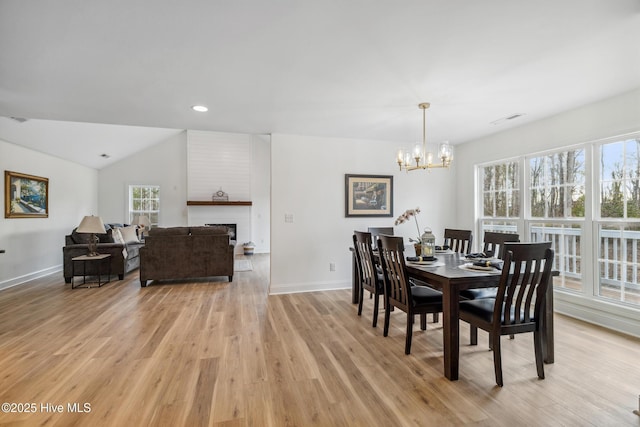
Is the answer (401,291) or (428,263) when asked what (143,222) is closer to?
(401,291)

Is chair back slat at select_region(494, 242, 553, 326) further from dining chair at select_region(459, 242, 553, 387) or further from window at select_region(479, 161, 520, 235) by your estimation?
window at select_region(479, 161, 520, 235)

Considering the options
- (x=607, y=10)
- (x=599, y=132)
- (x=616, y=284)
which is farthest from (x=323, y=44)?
(x=616, y=284)

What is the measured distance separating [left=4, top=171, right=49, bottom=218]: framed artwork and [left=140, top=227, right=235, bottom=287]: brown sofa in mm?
2257

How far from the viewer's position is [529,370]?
7.24 feet

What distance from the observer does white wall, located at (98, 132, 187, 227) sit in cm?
847

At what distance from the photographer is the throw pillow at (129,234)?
6.45 metres

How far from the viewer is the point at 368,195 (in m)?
4.79


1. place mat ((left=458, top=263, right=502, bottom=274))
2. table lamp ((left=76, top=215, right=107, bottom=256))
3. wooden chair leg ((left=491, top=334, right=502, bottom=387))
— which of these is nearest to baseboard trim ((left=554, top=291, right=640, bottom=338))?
place mat ((left=458, top=263, right=502, bottom=274))

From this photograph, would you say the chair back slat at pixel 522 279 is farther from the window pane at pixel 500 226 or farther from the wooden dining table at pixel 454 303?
the window pane at pixel 500 226

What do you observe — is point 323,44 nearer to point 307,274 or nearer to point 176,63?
point 176,63

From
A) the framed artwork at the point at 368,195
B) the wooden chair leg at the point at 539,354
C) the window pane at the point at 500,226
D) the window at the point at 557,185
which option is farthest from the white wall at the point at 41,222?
the window at the point at 557,185

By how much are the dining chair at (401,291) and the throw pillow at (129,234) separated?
5.88m

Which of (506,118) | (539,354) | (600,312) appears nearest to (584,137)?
(506,118)

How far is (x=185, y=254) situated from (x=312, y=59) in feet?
12.7
